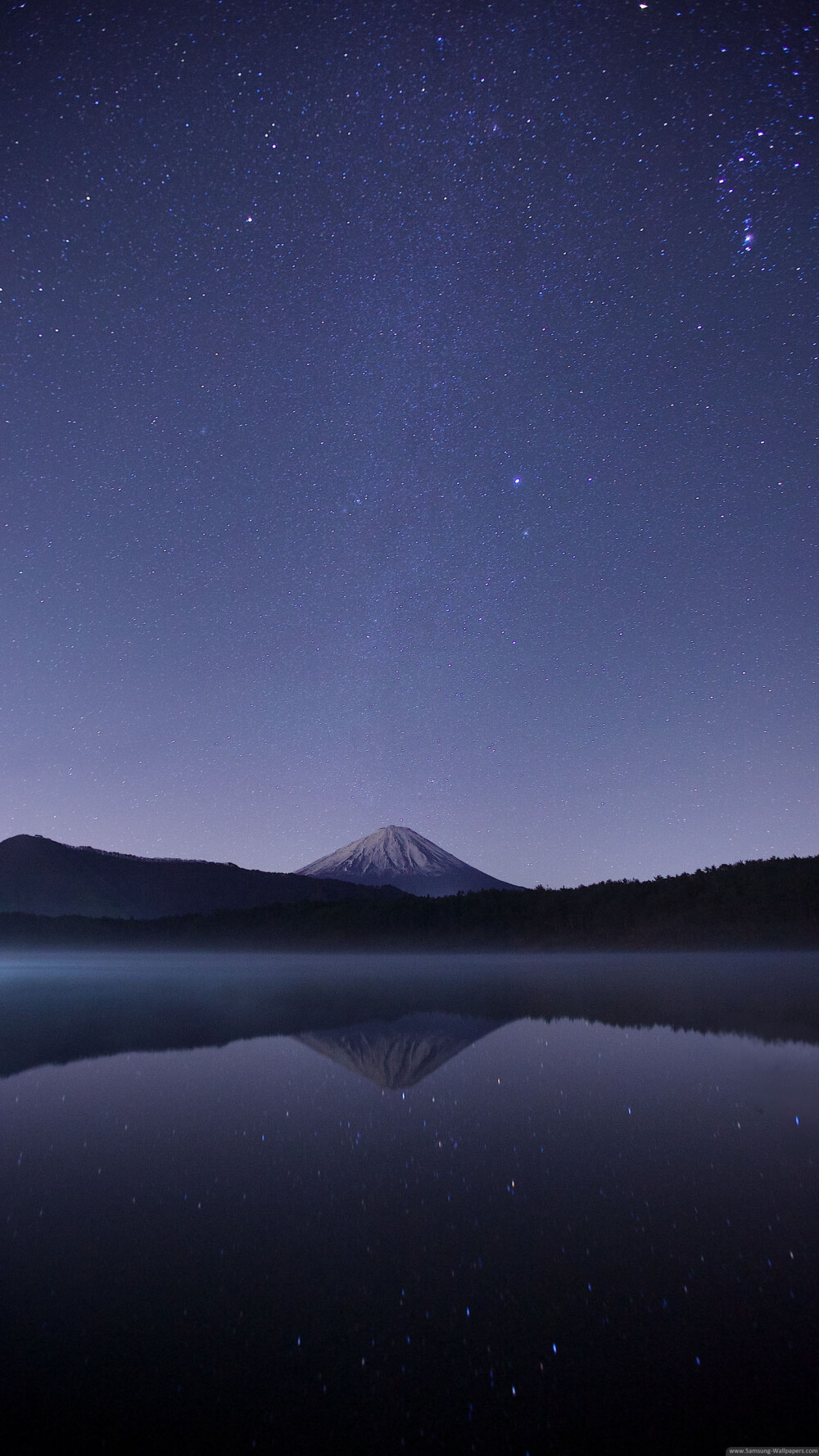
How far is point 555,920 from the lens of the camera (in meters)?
114

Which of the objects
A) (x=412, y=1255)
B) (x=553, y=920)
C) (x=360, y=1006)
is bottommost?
(x=412, y=1255)

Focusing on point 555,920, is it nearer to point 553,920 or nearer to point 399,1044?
point 553,920

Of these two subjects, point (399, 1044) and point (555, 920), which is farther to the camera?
point (555, 920)

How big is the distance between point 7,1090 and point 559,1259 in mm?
11014

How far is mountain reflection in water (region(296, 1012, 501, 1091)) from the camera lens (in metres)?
14.3

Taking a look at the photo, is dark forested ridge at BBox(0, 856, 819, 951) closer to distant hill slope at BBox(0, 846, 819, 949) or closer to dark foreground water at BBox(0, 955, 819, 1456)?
distant hill slope at BBox(0, 846, 819, 949)

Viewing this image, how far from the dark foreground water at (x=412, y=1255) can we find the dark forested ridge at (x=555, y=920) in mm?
86028

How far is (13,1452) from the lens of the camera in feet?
13.0

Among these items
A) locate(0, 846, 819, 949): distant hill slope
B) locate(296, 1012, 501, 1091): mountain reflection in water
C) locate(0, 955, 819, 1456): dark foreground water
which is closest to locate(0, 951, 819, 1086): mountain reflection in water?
locate(296, 1012, 501, 1091): mountain reflection in water

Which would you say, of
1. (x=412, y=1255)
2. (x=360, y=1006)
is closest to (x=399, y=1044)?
(x=360, y=1006)

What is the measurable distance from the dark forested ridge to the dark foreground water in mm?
86028

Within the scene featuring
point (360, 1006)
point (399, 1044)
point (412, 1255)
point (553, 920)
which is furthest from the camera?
point (553, 920)

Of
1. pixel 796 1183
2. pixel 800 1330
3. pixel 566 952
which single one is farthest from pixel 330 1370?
pixel 566 952

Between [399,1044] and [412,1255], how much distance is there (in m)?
11.3
